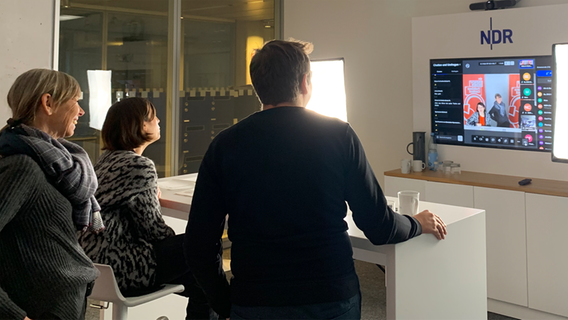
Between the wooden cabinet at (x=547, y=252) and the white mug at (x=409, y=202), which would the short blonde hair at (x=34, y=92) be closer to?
the white mug at (x=409, y=202)

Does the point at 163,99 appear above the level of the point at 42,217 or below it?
above

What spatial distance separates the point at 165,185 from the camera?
2910 millimetres

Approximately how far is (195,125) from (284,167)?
11.8 feet

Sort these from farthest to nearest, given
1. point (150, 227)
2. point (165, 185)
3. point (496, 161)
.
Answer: point (496, 161)
point (165, 185)
point (150, 227)

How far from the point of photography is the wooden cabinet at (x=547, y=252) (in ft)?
10.3

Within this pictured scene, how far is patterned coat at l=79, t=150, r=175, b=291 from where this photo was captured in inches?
77.1

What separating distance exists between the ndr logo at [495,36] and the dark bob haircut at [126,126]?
271 cm

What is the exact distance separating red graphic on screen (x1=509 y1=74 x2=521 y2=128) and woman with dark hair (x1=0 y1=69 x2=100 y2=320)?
3.08m

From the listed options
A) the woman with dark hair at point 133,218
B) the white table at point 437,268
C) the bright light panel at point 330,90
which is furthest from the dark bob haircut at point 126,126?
the bright light panel at point 330,90

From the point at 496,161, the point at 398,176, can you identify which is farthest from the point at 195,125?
the point at 496,161

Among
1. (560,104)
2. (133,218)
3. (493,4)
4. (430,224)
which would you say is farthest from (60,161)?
(493,4)

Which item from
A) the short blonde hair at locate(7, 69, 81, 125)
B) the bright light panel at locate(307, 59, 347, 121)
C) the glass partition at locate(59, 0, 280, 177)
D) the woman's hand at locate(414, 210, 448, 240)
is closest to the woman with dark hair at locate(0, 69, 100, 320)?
the short blonde hair at locate(7, 69, 81, 125)

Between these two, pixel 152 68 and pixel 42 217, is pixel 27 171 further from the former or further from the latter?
pixel 152 68

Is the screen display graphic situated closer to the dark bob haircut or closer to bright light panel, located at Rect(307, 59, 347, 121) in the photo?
bright light panel, located at Rect(307, 59, 347, 121)
